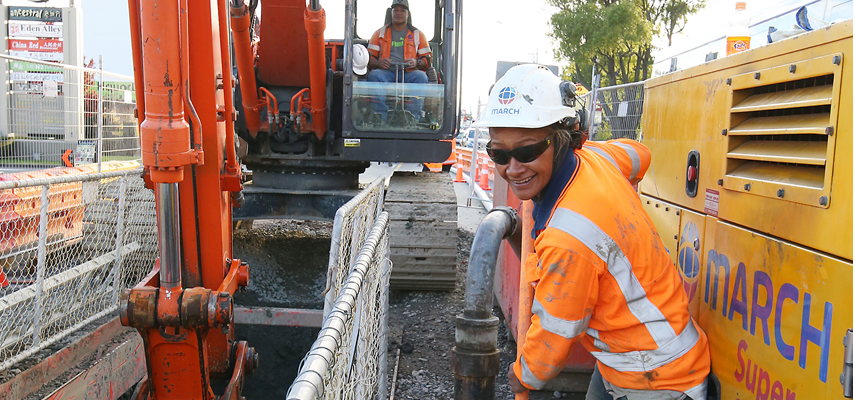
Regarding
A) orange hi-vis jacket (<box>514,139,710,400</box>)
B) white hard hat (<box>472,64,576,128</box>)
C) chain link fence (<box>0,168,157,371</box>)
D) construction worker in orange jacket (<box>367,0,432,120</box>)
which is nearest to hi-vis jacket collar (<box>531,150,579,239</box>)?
orange hi-vis jacket (<box>514,139,710,400</box>)

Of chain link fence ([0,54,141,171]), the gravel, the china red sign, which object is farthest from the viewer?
the china red sign

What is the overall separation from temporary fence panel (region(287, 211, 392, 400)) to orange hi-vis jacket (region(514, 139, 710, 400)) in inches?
24.6

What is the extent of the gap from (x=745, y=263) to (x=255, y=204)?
4715 millimetres

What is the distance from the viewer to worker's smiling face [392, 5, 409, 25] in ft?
20.5

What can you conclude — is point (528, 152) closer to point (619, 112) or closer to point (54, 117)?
point (619, 112)

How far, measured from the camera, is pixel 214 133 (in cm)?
334

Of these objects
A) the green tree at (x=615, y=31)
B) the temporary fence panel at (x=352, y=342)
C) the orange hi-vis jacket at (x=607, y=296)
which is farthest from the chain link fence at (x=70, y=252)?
the green tree at (x=615, y=31)

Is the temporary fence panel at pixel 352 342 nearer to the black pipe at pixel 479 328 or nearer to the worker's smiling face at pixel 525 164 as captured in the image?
the black pipe at pixel 479 328

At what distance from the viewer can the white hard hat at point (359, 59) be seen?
232 inches

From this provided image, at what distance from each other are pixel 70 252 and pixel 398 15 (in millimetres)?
3611

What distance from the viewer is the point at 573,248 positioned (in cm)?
197

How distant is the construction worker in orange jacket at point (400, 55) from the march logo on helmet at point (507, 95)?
3685 mm

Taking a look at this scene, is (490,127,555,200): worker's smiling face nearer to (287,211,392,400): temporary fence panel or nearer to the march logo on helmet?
the march logo on helmet

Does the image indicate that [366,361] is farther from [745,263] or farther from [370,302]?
[745,263]
